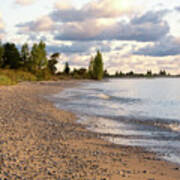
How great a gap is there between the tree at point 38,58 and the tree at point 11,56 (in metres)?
5.67

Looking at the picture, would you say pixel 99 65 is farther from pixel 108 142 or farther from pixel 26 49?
pixel 108 142

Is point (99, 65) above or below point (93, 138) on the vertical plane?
above

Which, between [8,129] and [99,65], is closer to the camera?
[8,129]

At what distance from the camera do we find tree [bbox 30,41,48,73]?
98.9 meters

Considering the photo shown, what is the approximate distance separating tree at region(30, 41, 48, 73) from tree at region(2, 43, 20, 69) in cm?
567

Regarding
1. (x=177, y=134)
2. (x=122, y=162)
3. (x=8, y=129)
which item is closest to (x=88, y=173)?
(x=122, y=162)

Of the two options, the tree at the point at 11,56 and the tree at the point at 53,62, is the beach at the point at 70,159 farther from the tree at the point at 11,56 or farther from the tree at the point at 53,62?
the tree at the point at 53,62

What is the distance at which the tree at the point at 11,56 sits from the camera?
93750 mm

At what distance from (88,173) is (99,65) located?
460ft

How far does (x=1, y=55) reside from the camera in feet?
285

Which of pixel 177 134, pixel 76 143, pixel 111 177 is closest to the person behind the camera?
pixel 111 177

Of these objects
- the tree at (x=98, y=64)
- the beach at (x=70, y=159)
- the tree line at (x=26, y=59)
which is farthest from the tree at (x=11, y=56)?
the beach at (x=70, y=159)

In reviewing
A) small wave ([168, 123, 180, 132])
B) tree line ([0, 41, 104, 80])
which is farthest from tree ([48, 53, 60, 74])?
small wave ([168, 123, 180, 132])

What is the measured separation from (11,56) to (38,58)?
10.3m
